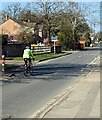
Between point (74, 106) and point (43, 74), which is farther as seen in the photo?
point (43, 74)

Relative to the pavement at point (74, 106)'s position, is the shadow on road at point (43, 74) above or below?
below

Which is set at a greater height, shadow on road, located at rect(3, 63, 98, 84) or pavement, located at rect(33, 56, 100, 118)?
pavement, located at rect(33, 56, 100, 118)

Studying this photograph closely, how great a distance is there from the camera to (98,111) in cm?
1059

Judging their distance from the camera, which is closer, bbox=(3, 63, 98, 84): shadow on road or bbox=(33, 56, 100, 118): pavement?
bbox=(33, 56, 100, 118): pavement

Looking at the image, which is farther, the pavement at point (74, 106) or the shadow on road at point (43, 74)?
the shadow on road at point (43, 74)

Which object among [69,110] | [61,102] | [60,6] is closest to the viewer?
[69,110]

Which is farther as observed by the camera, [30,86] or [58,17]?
[58,17]

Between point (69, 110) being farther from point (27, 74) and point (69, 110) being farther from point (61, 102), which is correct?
point (27, 74)

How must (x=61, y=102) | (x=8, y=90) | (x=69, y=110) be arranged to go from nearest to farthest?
1. (x=69, y=110)
2. (x=61, y=102)
3. (x=8, y=90)

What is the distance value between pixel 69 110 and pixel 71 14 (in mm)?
77429

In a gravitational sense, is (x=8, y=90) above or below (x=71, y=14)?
below

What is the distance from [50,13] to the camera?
85688 mm

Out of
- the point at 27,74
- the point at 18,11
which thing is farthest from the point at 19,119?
the point at 18,11

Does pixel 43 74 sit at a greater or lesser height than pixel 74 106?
lesser
